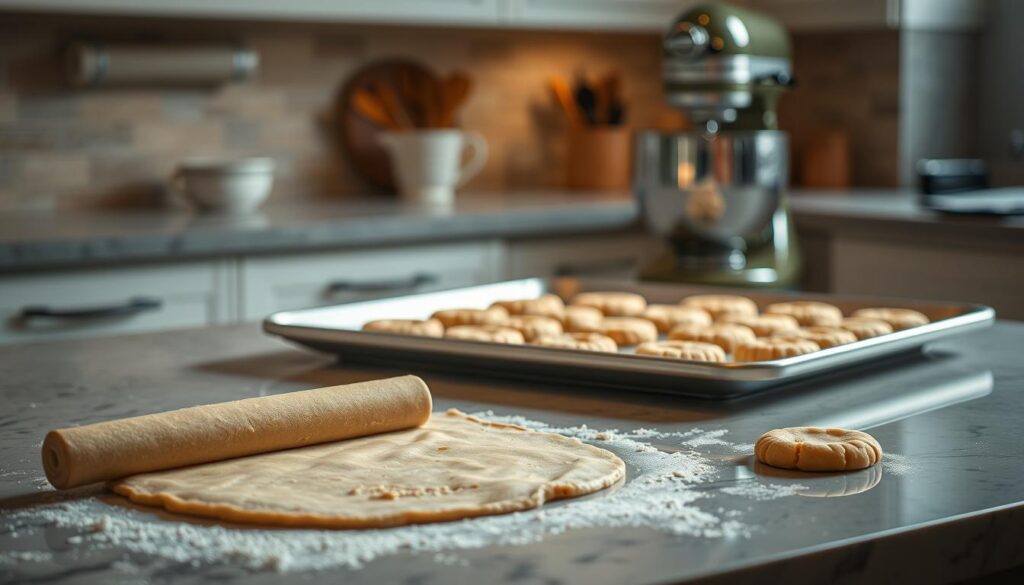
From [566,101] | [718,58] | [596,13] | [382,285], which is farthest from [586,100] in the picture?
[718,58]

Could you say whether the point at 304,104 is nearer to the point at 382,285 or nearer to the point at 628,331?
the point at 382,285

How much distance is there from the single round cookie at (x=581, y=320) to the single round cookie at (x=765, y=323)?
0.13 metres

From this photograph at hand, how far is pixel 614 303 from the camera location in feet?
4.78

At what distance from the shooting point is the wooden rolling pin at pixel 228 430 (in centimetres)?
79

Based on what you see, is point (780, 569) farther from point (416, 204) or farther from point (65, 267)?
point (416, 204)

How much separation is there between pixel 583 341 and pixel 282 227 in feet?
4.24

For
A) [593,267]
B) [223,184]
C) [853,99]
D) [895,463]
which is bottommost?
[593,267]

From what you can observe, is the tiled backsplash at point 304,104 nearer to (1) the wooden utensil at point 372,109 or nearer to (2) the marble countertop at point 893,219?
(1) the wooden utensil at point 372,109

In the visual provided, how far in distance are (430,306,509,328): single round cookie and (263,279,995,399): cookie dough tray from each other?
74 mm

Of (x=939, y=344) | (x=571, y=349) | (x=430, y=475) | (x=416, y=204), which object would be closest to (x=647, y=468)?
(x=430, y=475)

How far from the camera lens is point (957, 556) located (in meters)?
0.73

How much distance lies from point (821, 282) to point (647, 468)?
6.69ft

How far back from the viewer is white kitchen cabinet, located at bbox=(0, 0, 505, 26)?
247 centimetres

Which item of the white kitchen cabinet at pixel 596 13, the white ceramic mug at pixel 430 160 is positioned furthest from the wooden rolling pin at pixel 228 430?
the white kitchen cabinet at pixel 596 13
